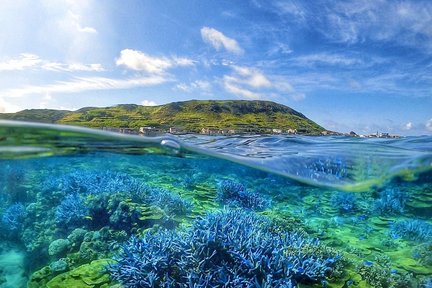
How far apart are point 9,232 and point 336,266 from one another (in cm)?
884

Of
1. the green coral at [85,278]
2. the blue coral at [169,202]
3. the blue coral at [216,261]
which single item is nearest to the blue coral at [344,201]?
the blue coral at [216,261]

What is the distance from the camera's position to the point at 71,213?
8773mm

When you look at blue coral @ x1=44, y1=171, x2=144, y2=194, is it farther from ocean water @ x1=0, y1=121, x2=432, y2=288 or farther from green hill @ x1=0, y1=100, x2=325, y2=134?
green hill @ x1=0, y1=100, x2=325, y2=134

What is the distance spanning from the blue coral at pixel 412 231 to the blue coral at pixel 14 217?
10537mm

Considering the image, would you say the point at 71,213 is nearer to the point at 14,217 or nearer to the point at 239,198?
the point at 14,217

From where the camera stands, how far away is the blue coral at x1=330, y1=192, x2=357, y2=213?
1132cm

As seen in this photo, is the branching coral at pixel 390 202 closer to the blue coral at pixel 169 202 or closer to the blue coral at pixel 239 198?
the blue coral at pixel 239 198

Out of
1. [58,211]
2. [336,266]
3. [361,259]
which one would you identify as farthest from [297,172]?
[58,211]

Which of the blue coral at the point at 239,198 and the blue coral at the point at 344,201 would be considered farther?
the blue coral at the point at 344,201

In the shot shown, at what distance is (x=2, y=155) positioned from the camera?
12.2 meters

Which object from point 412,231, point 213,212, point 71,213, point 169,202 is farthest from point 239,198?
point 412,231

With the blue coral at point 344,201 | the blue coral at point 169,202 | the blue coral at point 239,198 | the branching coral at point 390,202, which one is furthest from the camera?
the blue coral at point 344,201

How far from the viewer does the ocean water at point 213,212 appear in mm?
5926

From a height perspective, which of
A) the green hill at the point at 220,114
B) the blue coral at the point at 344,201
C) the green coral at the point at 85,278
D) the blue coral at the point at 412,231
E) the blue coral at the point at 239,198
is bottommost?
the green coral at the point at 85,278
